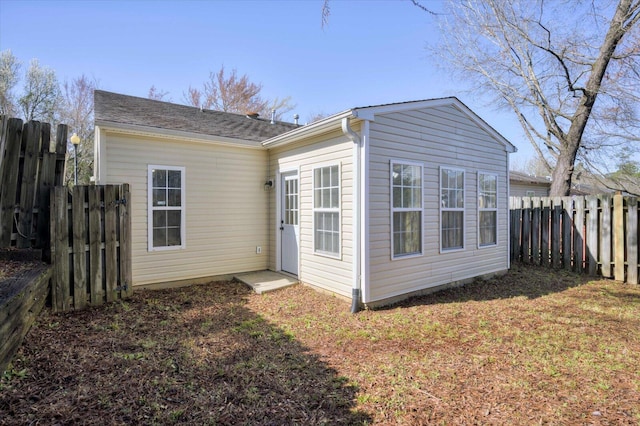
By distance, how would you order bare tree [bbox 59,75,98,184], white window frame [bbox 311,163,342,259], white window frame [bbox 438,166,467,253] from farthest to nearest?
bare tree [bbox 59,75,98,184], white window frame [bbox 438,166,467,253], white window frame [bbox 311,163,342,259]

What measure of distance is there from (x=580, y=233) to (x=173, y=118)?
9.73 metres

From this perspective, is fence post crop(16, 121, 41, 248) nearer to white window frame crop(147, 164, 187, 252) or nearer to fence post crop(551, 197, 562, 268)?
white window frame crop(147, 164, 187, 252)

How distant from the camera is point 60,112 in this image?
1669 centimetres

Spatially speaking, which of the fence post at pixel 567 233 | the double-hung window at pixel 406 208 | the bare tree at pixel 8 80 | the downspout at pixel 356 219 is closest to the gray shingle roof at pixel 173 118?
the downspout at pixel 356 219

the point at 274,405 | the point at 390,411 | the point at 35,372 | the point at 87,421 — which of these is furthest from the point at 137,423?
the point at 390,411

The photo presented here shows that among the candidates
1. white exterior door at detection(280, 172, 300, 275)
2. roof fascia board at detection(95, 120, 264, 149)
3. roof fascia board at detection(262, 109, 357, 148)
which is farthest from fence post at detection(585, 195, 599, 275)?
roof fascia board at detection(95, 120, 264, 149)

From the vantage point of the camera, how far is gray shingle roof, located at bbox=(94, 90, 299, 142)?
604cm

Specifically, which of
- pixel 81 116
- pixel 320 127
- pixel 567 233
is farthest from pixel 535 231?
pixel 81 116

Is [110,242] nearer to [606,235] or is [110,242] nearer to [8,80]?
[606,235]

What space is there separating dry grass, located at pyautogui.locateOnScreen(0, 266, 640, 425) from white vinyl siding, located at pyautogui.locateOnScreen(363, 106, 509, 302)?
25.4 inches

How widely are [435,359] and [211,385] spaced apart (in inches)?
89.1

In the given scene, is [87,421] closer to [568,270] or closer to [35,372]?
[35,372]

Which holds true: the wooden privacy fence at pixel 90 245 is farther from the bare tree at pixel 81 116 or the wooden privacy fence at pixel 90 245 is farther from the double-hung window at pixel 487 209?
the bare tree at pixel 81 116

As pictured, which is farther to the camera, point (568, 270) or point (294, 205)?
point (568, 270)
